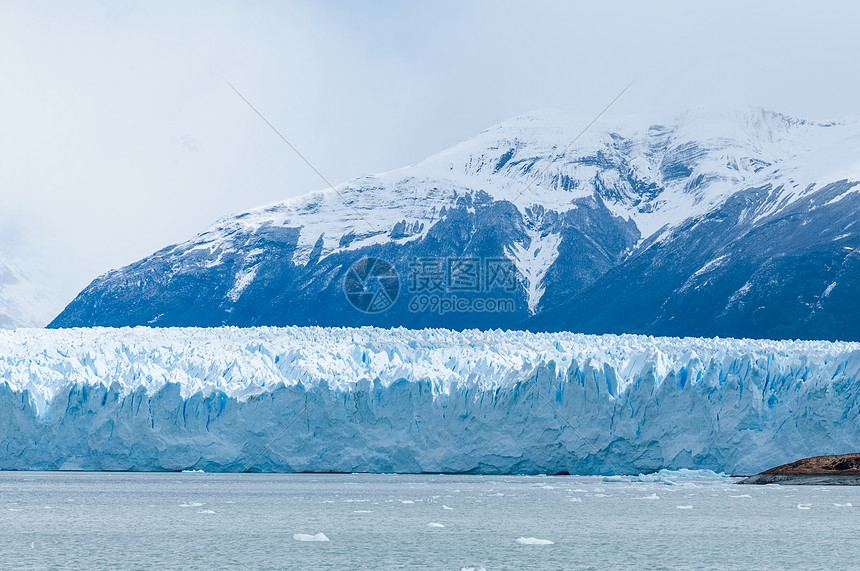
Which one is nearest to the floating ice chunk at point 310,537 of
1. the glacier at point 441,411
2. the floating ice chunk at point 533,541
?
the floating ice chunk at point 533,541

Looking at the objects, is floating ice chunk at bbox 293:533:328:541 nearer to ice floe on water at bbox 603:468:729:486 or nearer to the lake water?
the lake water

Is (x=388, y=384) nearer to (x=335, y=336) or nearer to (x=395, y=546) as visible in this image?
(x=335, y=336)

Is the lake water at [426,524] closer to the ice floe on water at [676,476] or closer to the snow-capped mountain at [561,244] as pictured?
the ice floe on water at [676,476]

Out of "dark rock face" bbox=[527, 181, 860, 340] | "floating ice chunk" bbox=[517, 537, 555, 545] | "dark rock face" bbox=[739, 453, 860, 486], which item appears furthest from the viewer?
"dark rock face" bbox=[527, 181, 860, 340]

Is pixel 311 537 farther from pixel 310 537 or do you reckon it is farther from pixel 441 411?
pixel 441 411

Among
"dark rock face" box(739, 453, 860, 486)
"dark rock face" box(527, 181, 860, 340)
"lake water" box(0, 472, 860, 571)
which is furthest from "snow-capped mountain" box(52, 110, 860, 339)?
"lake water" box(0, 472, 860, 571)

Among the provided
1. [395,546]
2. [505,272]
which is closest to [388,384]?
[395,546]

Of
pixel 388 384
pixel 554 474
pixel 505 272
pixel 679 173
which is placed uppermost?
pixel 679 173
